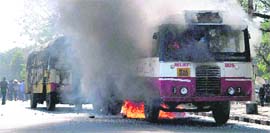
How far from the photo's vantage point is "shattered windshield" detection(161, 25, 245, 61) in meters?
13.7

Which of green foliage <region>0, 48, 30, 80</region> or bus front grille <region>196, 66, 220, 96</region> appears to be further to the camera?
green foliage <region>0, 48, 30, 80</region>

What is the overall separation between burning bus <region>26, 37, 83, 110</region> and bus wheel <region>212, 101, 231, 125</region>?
6091mm

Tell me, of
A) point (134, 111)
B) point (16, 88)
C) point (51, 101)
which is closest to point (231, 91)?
point (134, 111)

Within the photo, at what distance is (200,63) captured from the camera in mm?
→ 13680

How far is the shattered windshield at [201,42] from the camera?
13.7m

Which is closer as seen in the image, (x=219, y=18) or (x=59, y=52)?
(x=219, y=18)

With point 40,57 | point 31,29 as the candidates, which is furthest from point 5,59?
point 40,57

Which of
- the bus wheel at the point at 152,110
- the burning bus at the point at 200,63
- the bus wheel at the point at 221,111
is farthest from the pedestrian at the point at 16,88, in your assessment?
the burning bus at the point at 200,63

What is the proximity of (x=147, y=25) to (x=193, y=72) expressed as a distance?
2197 millimetres

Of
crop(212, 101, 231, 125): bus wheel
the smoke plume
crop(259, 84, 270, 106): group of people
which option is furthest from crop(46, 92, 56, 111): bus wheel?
crop(259, 84, 270, 106): group of people

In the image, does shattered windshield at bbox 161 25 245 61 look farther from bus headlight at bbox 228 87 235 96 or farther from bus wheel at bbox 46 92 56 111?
bus wheel at bbox 46 92 56 111

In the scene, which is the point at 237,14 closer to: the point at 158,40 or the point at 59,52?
the point at 158,40

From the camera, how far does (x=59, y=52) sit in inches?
865

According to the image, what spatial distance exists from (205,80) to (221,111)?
5.08 ft
